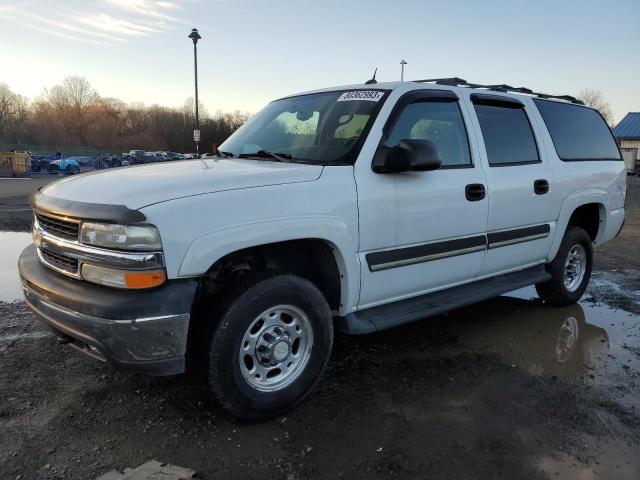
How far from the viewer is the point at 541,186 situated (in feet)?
15.0

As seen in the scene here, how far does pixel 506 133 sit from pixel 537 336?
1.80 metres

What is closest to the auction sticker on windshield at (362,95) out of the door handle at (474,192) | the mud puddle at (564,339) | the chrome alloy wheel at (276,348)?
the door handle at (474,192)

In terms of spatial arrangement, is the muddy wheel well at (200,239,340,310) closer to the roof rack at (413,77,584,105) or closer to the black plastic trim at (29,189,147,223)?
the black plastic trim at (29,189,147,223)

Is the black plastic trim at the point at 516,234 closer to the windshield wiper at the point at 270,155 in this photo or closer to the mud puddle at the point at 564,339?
the mud puddle at the point at 564,339

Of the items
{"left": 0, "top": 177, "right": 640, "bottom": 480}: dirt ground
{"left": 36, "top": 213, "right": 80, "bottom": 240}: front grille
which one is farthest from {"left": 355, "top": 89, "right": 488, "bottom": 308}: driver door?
{"left": 36, "top": 213, "right": 80, "bottom": 240}: front grille

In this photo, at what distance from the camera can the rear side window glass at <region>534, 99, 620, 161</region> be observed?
5.01m

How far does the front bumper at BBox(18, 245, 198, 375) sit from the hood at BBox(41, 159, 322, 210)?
17.8 inches

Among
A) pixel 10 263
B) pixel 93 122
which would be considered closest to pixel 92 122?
pixel 93 122

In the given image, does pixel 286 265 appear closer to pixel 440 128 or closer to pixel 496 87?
pixel 440 128

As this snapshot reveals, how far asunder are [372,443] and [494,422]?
0.80 meters

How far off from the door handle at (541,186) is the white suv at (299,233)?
0.4 inches

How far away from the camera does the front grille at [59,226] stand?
2771mm

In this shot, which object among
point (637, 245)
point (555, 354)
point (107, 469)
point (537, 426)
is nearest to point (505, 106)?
point (555, 354)

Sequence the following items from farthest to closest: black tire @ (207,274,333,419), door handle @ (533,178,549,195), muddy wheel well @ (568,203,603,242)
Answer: muddy wheel well @ (568,203,603,242) < door handle @ (533,178,549,195) < black tire @ (207,274,333,419)
